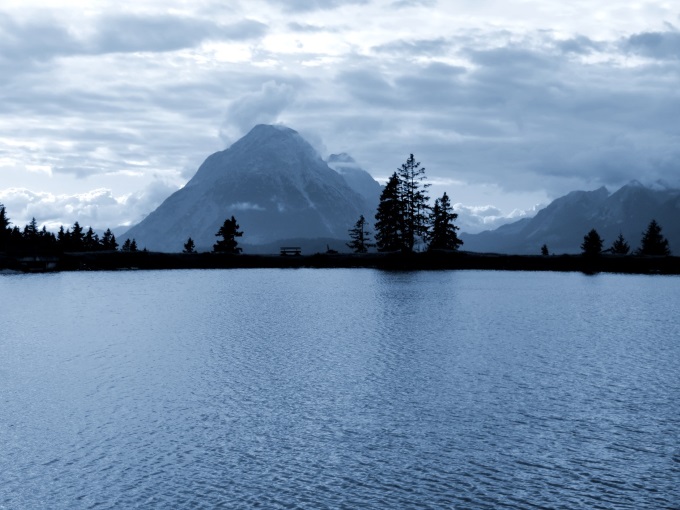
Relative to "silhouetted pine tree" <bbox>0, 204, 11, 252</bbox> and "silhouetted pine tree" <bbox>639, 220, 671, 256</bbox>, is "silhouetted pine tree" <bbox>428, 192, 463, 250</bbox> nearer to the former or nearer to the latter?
"silhouetted pine tree" <bbox>639, 220, 671, 256</bbox>

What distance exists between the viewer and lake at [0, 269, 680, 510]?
86.6 feet

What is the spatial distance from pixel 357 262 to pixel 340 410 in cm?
14200

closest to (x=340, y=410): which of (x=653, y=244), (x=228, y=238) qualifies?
(x=228, y=238)

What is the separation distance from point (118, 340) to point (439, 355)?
28.9 m

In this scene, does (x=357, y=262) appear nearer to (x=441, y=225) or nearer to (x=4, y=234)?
(x=441, y=225)

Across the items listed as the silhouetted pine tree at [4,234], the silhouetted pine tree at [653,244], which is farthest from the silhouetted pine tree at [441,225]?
the silhouetted pine tree at [4,234]

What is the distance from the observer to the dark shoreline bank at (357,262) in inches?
6634

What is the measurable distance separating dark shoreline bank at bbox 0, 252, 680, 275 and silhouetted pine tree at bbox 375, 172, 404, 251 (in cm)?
544

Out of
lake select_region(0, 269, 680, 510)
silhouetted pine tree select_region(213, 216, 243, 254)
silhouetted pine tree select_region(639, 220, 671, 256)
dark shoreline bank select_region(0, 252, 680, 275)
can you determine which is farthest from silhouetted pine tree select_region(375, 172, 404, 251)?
lake select_region(0, 269, 680, 510)

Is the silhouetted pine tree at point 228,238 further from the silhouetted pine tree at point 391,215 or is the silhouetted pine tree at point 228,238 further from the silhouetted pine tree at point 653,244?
the silhouetted pine tree at point 653,244

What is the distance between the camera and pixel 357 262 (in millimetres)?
179500

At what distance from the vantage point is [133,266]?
176 m

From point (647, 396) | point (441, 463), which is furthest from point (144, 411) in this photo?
point (647, 396)

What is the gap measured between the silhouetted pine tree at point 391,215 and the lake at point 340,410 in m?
94.2
